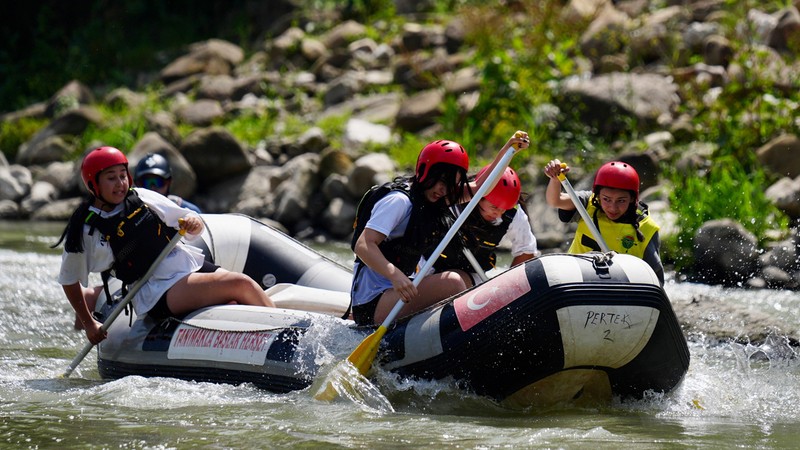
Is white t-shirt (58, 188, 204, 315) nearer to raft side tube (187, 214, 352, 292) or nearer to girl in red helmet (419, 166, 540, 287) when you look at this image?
raft side tube (187, 214, 352, 292)

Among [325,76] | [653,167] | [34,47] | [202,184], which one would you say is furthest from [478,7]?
[34,47]

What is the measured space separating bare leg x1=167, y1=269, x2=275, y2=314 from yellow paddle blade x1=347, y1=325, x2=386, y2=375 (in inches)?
41.4

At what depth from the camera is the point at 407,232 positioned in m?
5.44

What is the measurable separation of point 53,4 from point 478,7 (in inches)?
413

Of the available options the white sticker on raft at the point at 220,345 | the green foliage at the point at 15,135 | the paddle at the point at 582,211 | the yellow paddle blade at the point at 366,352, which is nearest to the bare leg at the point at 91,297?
the white sticker on raft at the point at 220,345

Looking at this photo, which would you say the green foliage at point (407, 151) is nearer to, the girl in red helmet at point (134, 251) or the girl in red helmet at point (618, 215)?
the girl in red helmet at point (618, 215)

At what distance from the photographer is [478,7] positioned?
17062 mm

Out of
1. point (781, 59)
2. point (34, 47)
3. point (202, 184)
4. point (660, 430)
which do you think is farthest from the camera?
point (34, 47)

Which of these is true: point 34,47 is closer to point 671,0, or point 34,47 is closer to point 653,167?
point 671,0

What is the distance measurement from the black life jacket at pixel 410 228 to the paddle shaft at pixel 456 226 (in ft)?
0.27

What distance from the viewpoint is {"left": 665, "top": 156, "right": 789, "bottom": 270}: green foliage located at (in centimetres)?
971

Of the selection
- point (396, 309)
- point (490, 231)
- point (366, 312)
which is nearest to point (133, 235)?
point (366, 312)

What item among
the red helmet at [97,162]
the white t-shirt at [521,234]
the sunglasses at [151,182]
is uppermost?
the red helmet at [97,162]

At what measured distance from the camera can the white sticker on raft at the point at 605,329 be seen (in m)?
4.94
